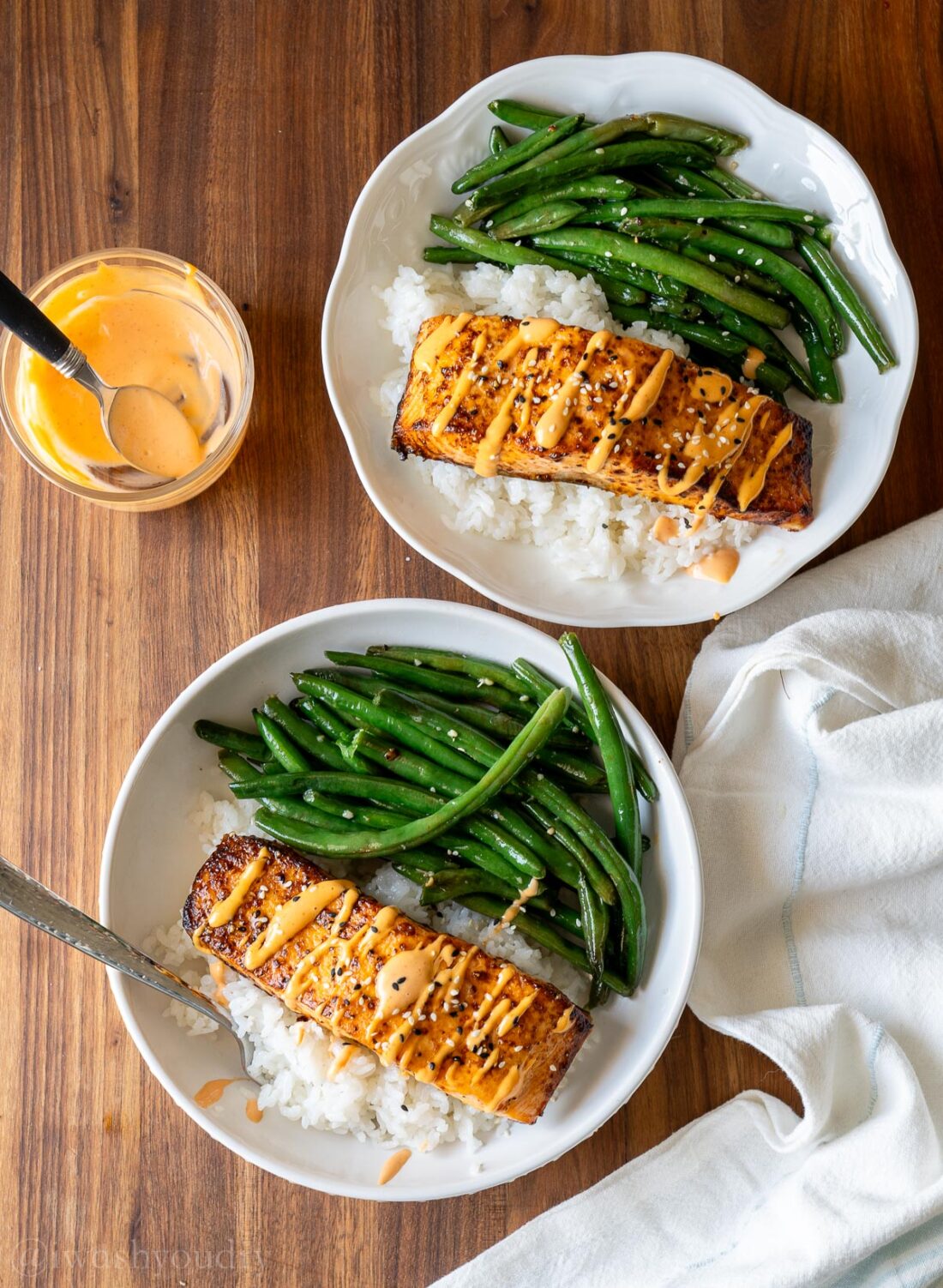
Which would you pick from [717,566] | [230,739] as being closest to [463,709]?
[230,739]

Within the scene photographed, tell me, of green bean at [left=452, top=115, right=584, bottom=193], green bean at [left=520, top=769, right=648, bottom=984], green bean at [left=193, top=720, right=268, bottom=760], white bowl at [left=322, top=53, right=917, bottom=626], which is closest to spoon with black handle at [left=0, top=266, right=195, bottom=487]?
white bowl at [left=322, top=53, right=917, bottom=626]

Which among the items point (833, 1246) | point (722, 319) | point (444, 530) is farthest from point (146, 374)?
point (833, 1246)

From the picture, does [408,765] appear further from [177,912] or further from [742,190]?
[742,190]

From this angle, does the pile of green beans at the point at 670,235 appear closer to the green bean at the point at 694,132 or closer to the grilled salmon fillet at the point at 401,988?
the green bean at the point at 694,132

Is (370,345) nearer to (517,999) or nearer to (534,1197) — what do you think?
(517,999)

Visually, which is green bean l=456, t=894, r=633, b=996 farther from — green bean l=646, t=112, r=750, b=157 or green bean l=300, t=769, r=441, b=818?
green bean l=646, t=112, r=750, b=157

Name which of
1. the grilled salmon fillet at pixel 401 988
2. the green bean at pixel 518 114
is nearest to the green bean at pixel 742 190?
the green bean at pixel 518 114
